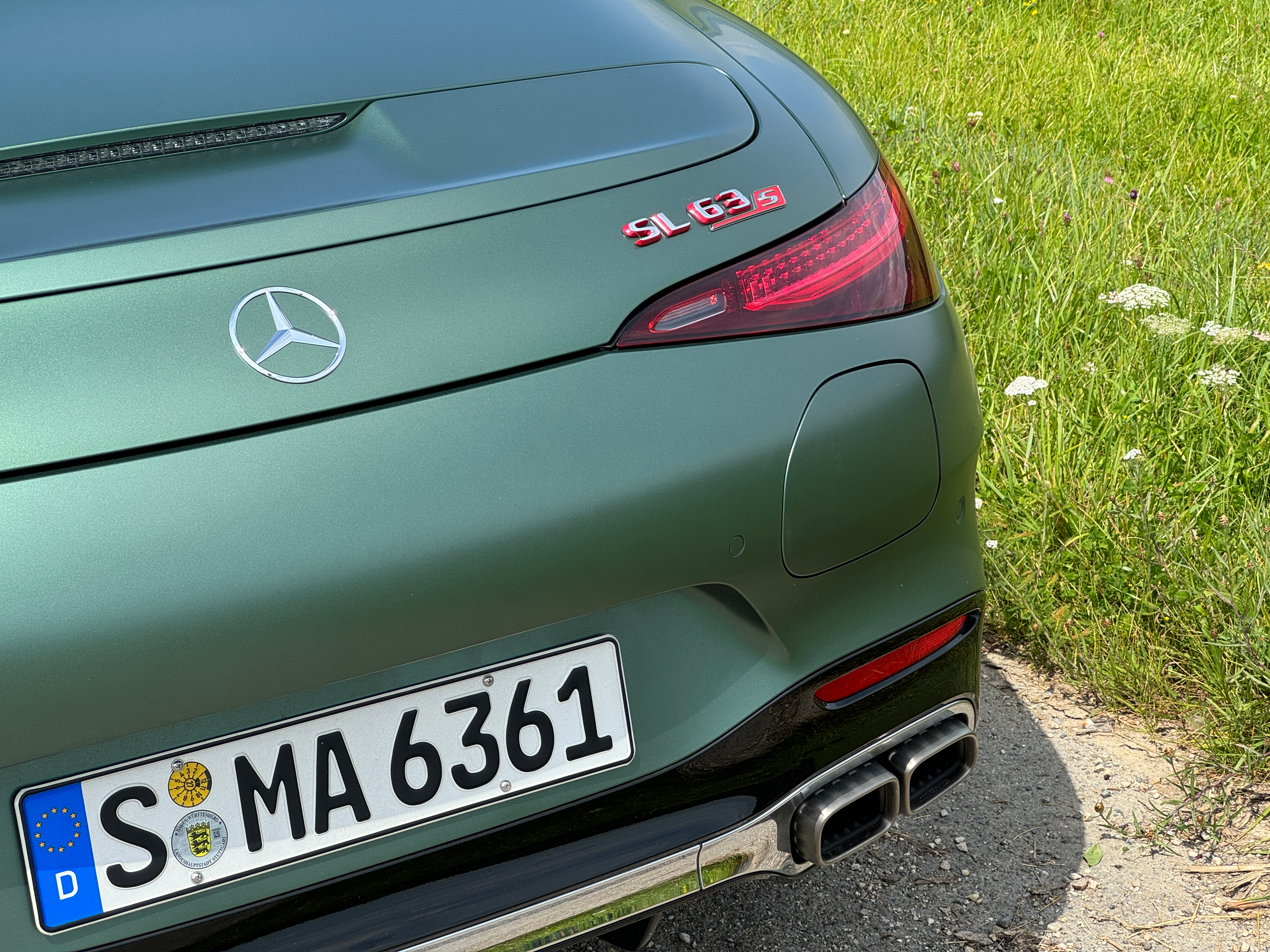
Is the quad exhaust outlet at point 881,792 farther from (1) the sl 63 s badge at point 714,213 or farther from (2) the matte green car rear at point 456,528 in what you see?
(1) the sl 63 s badge at point 714,213

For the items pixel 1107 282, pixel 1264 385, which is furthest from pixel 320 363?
pixel 1107 282

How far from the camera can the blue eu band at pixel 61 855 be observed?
1.09 metres

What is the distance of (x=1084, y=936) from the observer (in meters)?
1.91

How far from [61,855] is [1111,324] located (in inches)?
109

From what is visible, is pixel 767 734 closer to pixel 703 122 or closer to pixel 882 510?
pixel 882 510

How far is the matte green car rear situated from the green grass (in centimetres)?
99

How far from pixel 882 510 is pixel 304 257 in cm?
72

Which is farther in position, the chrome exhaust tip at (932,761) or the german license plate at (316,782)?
the chrome exhaust tip at (932,761)

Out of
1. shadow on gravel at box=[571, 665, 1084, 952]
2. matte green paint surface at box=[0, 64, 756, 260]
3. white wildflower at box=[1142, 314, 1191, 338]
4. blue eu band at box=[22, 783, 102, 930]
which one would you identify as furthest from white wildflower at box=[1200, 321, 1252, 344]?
blue eu band at box=[22, 783, 102, 930]

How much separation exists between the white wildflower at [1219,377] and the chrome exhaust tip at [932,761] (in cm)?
127

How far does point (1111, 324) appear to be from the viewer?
3.12m

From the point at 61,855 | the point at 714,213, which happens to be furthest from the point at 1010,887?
the point at 61,855

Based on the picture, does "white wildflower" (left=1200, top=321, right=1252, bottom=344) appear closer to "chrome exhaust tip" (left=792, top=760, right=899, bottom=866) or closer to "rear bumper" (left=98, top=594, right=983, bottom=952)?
"rear bumper" (left=98, top=594, right=983, bottom=952)

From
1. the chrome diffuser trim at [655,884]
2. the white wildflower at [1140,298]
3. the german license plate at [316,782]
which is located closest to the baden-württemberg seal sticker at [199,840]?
the german license plate at [316,782]
